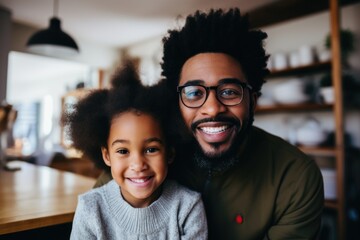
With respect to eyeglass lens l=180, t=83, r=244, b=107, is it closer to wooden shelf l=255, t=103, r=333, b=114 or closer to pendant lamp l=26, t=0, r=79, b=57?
wooden shelf l=255, t=103, r=333, b=114

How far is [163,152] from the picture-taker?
1.05 m

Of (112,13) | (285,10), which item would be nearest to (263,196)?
(285,10)

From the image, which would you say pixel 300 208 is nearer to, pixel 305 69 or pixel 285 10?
pixel 305 69

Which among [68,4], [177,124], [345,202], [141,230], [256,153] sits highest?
[68,4]

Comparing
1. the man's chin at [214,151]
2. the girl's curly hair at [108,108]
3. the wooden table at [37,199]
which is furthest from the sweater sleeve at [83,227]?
the man's chin at [214,151]

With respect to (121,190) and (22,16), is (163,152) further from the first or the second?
(22,16)

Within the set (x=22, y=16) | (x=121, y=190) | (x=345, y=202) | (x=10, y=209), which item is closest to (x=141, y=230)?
(x=121, y=190)

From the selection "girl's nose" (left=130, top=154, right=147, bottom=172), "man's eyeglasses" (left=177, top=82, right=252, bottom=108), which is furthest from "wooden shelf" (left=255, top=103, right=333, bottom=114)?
"girl's nose" (left=130, top=154, right=147, bottom=172)

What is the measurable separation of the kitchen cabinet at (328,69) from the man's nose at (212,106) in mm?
1718

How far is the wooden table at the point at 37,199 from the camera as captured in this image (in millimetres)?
1048

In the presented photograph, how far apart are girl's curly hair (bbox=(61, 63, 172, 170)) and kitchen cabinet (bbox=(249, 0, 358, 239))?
185 cm

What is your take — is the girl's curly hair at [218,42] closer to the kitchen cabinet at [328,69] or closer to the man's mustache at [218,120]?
the man's mustache at [218,120]

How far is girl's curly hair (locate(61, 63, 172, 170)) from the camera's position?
1.06 m

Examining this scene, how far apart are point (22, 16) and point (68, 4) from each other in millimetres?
1048
